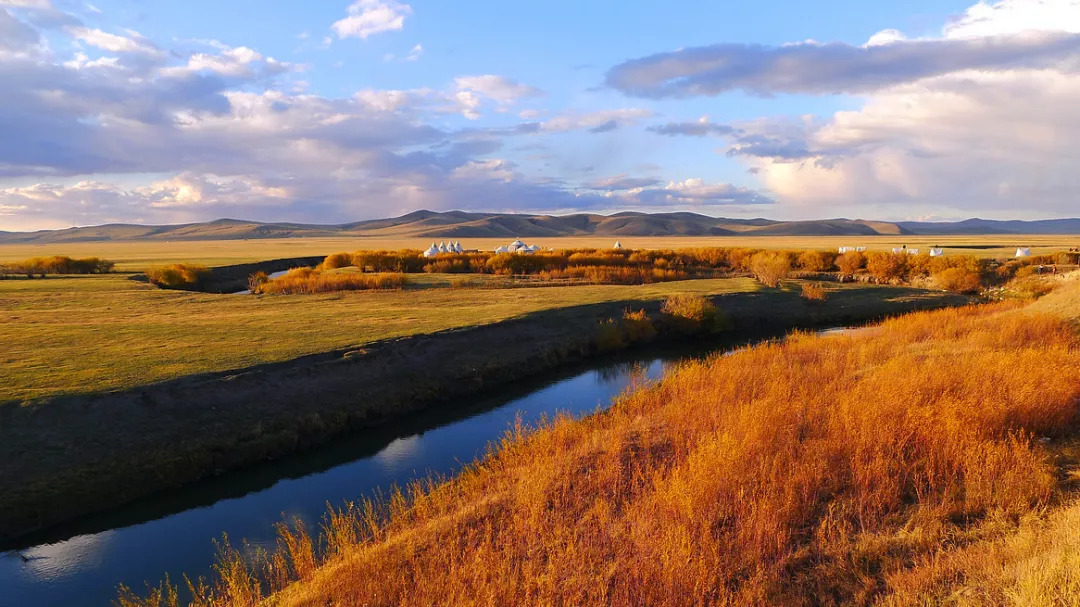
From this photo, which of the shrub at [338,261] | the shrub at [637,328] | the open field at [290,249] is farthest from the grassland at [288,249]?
the shrub at [637,328]

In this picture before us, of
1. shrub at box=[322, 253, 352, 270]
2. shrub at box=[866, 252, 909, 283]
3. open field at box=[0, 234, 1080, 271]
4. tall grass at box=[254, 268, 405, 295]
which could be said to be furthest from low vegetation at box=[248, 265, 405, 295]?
shrub at box=[866, 252, 909, 283]

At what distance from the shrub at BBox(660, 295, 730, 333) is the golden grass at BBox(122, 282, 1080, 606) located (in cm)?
1567

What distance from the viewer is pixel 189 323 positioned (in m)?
23.1

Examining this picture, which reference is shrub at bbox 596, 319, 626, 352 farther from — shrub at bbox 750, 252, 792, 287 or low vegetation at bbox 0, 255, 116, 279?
low vegetation at bbox 0, 255, 116, 279

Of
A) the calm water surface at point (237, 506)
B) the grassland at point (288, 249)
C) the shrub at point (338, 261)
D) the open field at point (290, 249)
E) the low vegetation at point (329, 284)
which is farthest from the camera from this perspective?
the open field at point (290, 249)

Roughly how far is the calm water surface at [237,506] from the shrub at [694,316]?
10.7m

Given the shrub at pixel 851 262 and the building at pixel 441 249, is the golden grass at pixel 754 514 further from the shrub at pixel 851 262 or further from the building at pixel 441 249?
the building at pixel 441 249

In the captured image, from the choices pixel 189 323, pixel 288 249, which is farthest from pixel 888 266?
pixel 288 249

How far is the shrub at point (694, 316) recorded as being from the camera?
92.6 feet

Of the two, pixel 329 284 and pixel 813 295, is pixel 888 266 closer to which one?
pixel 813 295

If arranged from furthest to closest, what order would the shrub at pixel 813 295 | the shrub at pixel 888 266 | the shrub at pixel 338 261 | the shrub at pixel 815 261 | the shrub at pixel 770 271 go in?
the shrub at pixel 338 261 < the shrub at pixel 815 261 < the shrub at pixel 888 266 < the shrub at pixel 770 271 < the shrub at pixel 813 295

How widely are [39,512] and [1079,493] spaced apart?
54.9 feet

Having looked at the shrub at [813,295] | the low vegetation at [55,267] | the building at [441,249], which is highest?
the building at [441,249]

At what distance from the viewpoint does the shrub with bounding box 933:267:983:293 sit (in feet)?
144
